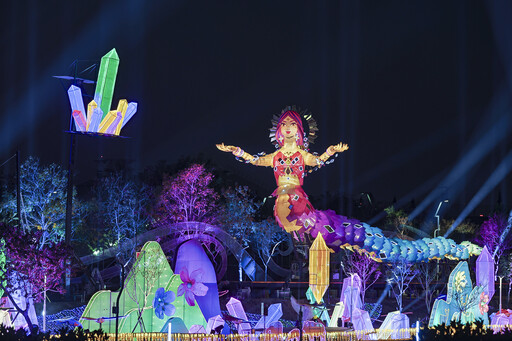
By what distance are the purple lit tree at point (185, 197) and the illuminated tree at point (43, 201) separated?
474cm

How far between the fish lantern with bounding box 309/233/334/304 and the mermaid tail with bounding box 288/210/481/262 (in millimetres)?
859

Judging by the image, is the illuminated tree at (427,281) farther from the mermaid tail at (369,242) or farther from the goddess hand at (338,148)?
the goddess hand at (338,148)

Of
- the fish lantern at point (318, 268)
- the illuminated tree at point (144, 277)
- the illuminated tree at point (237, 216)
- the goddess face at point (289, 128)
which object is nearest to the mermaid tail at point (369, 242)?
the fish lantern at point (318, 268)

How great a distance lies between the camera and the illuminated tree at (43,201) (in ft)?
132

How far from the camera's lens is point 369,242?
2942cm

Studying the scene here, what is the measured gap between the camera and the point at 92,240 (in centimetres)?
4441

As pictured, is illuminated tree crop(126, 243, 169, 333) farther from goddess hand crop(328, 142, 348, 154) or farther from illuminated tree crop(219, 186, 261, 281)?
illuminated tree crop(219, 186, 261, 281)

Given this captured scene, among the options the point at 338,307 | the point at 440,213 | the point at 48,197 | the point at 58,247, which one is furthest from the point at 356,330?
the point at 440,213

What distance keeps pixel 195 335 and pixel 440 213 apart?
49.5 meters

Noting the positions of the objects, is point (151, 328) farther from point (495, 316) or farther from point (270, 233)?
point (270, 233)

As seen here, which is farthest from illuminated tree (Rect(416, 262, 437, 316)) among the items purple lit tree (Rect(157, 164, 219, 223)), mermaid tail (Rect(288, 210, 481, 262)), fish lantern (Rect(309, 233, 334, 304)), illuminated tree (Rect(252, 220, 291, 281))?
purple lit tree (Rect(157, 164, 219, 223))

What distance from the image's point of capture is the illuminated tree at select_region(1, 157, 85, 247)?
132ft

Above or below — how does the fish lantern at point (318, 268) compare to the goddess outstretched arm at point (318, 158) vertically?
below

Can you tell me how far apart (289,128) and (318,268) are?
17.8 ft
